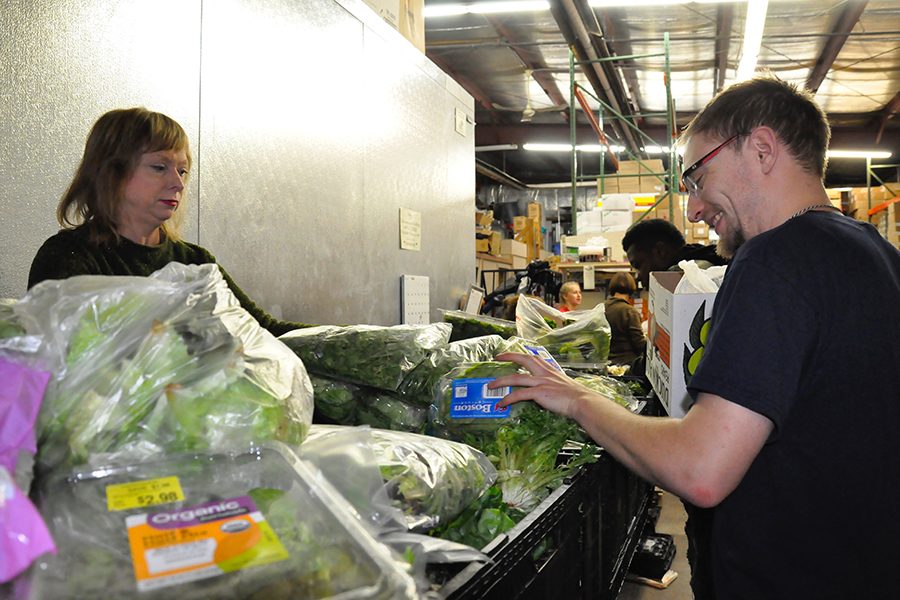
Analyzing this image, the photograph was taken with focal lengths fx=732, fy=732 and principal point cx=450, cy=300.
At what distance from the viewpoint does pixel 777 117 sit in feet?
4.78

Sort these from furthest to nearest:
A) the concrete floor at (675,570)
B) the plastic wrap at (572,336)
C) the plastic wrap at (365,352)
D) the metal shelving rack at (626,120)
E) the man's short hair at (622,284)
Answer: the metal shelving rack at (626,120)
the man's short hair at (622,284)
the concrete floor at (675,570)
the plastic wrap at (572,336)
the plastic wrap at (365,352)

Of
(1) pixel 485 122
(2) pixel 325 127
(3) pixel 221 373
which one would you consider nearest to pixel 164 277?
(3) pixel 221 373

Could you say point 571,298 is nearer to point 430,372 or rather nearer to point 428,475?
point 430,372

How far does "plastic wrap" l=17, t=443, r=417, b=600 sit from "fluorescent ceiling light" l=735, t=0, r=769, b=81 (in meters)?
5.86

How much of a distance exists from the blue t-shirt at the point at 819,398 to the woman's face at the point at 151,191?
1.36 metres

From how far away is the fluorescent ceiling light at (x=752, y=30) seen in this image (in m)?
5.68

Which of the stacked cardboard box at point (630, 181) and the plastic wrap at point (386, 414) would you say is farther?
the stacked cardboard box at point (630, 181)

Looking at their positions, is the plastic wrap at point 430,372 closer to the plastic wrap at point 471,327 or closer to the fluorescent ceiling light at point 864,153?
the plastic wrap at point 471,327

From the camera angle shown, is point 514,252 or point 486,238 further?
point 514,252

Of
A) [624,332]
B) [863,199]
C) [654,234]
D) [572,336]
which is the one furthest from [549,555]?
[863,199]

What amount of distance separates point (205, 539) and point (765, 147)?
1.29 m

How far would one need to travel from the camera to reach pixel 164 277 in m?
0.96

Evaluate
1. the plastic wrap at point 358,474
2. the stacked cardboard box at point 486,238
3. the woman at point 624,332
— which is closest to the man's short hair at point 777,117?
the plastic wrap at point 358,474

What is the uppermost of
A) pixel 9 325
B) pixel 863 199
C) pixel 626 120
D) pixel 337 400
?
pixel 626 120
